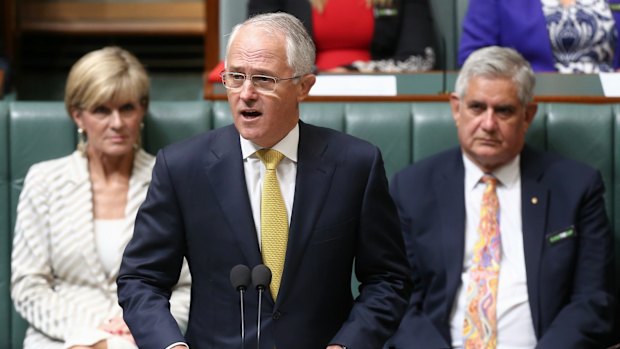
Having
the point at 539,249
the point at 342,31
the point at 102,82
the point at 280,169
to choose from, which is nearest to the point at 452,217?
the point at 539,249

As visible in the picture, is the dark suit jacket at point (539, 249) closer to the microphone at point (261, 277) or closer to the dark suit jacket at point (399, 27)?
the microphone at point (261, 277)

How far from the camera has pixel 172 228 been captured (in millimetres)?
2354

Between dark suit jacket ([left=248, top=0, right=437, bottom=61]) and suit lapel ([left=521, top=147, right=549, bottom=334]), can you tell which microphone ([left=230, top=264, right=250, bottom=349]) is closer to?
suit lapel ([left=521, top=147, right=549, bottom=334])

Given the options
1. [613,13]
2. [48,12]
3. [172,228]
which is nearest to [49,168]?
[172,228]

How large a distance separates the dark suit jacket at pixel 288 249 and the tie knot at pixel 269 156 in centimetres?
5

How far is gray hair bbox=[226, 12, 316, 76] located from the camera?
2297mm

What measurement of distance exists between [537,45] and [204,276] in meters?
1.83

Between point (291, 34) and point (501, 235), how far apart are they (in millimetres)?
1044

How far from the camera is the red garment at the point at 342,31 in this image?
4.03m

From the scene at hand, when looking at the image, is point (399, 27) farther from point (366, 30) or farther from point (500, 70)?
point (500, 70)

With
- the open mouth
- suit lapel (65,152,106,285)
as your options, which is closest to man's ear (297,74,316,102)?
the open mouth

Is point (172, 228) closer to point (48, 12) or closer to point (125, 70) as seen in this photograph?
point (125, 70)

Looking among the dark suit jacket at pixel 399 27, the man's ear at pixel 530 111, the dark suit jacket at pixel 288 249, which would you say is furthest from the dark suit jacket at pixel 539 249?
the dark suit jacket at pixel 399 27

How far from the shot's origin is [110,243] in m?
3.17
